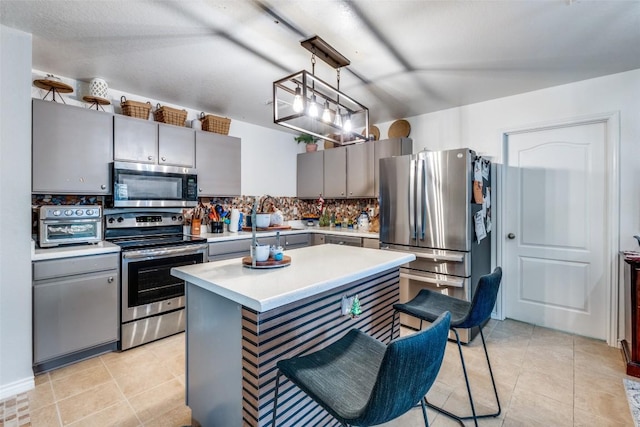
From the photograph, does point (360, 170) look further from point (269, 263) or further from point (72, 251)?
point (72, 251)

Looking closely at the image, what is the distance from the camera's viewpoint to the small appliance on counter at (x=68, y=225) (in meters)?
2.36

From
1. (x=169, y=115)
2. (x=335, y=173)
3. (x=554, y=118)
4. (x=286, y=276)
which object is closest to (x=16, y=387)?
(x=286, y=276)

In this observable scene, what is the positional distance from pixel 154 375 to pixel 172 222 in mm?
1662

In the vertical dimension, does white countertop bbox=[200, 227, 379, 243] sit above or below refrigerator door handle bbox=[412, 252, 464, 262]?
above

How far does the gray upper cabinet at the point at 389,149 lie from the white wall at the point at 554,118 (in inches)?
7.0

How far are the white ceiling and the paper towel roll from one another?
1451 mm

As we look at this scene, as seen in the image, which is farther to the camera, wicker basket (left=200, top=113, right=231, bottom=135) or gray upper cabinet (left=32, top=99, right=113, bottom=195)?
wicker basket (left=200, top=113, right=231, bottom=135)

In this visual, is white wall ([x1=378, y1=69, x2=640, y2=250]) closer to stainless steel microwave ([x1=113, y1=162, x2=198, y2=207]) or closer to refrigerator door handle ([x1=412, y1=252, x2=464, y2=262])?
refrigerator door handle ([x1=412, y1=252, x2=464, y2=262])

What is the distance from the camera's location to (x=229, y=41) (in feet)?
7.10

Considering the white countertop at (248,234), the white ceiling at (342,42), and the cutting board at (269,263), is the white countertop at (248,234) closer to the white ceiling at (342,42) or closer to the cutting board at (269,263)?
the white ceiling at (342,42)

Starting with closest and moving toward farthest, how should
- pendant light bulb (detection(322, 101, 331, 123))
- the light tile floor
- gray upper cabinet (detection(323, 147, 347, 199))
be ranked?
1. the light tile floor
2. pendant light bulb (detection(322, 101, 331, 123))
3. gray upper cabinet (detection(323, 147, 347, 199))

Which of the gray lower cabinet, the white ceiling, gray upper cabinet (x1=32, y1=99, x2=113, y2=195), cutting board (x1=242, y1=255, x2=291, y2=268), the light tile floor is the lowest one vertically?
the light tile floor

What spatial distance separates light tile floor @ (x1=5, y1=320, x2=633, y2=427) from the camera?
180 cm

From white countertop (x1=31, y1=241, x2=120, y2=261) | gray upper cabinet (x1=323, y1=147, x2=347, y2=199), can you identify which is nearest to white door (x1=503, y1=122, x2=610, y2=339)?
gray upper cabinet (x1=323, y1=147, x2=347, y2=199)
